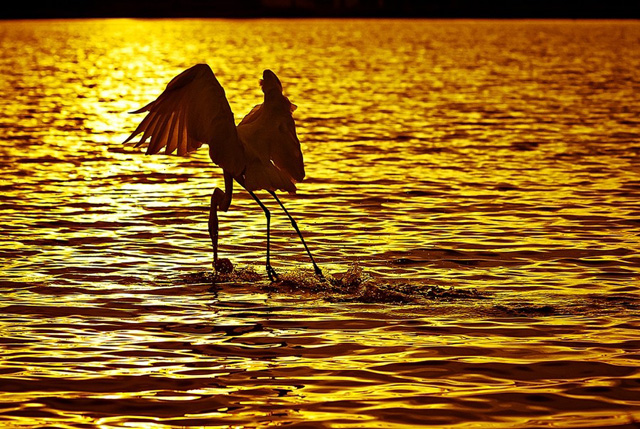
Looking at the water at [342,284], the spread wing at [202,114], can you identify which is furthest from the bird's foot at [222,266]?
the spread wing at [202,114]

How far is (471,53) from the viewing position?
5675 centimetres

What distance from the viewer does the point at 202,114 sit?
10609mm

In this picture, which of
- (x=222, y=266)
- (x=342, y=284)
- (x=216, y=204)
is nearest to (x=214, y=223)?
(x=216, y=204)

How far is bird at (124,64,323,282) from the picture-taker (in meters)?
10.5

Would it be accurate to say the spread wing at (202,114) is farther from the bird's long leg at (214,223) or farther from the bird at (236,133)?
the bird's long leg at (214,223)

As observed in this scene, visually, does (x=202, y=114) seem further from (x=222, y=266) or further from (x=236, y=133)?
(x=222, y=266)

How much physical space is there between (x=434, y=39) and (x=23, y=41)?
24.9 meters

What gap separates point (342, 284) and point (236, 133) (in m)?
1.56

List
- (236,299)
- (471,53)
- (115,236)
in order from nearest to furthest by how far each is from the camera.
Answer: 1. (236,299)
2. (115,236)
3. (471,53)

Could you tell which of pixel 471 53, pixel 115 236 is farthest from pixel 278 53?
pixel 115 236

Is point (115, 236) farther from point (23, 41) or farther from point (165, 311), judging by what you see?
point (23, 41)

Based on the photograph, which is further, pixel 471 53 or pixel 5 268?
pixel 471 53

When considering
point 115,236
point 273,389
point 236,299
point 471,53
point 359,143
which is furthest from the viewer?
point 471,53

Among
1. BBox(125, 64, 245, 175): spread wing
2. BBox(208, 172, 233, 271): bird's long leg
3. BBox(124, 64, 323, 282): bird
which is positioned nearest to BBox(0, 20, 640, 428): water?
BBox(208, 172, 233, 271): bird's long leg
